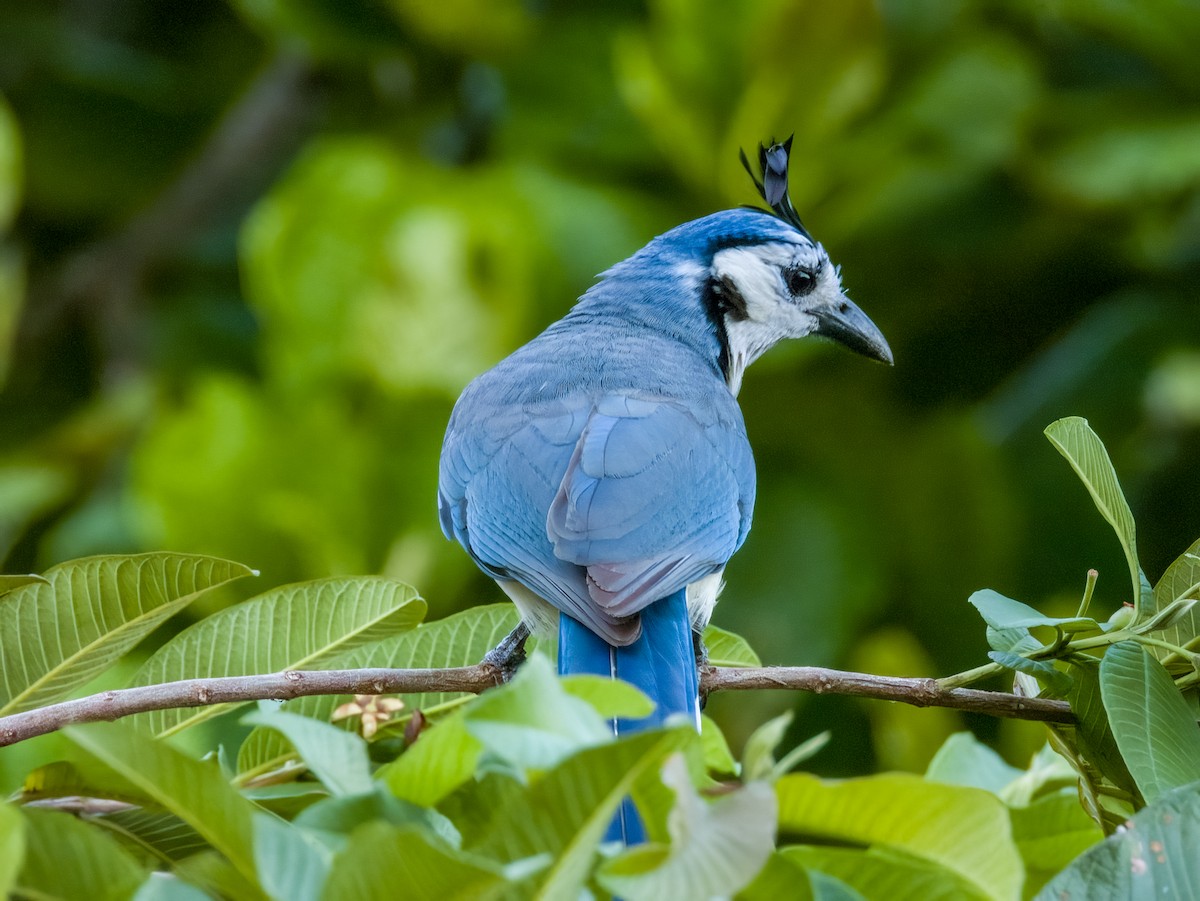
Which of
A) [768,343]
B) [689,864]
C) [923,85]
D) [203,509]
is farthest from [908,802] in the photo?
[923,85]

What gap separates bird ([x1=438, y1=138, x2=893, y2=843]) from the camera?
2.00 meters

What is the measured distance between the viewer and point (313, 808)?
3.93 ft

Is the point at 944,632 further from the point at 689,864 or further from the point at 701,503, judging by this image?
the point at 689,864

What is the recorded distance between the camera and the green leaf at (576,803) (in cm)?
102

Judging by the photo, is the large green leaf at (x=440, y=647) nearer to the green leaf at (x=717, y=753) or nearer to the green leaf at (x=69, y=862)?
the green leaf at (x=717, y=753)

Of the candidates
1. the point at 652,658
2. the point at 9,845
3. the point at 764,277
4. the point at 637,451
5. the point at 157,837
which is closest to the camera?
the point at 9,845

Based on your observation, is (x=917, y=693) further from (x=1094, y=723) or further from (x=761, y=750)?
(x=761, y=750)

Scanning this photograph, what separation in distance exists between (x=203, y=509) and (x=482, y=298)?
0.88 m

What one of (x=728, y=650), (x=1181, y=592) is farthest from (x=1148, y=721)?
(x=728, y=650)

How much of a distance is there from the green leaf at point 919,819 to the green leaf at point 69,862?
0.58m

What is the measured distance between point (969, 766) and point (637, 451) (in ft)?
2.41

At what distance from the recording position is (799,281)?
131 inches

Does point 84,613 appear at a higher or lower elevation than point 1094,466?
lower

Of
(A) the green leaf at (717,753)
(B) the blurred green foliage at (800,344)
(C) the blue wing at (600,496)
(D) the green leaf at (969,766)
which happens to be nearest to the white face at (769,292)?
(B) the blurred green foliage at (800,344)
